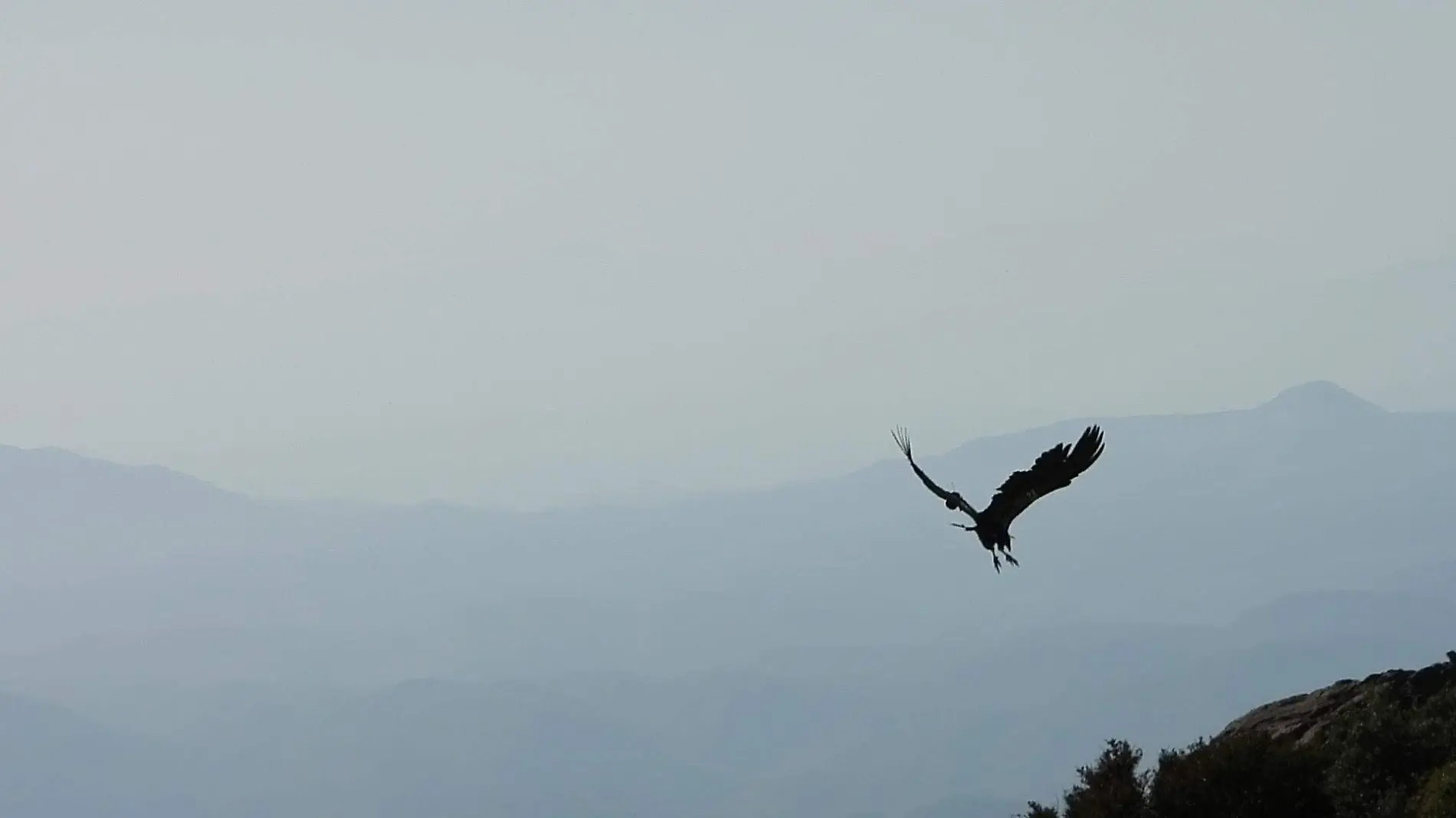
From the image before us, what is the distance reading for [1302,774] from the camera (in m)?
29.0

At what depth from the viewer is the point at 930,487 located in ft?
64.1

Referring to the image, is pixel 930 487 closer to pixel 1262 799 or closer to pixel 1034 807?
pixel 1262 799

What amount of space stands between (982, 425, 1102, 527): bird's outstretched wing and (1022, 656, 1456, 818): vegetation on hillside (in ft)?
34.0

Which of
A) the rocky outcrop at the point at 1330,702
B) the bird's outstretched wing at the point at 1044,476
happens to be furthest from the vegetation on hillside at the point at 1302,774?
the bird's outstretched wing at the point at 1044,476

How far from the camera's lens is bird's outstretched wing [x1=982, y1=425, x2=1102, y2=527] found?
1975cm

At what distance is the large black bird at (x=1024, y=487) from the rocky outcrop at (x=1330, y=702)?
14340 mm

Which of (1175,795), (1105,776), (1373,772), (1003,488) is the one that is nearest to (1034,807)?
(1105,776)

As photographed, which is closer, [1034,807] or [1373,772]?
[1373,772]

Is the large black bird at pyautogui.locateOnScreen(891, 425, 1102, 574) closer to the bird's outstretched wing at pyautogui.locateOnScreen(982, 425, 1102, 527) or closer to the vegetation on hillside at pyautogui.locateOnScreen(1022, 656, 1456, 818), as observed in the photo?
the bird's outstretched wing at pyautogui.locateOnScreen(982, 425, 1102, 527)

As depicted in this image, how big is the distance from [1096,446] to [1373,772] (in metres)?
12.3

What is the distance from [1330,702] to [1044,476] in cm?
2024

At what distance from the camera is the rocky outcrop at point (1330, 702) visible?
33062 mm

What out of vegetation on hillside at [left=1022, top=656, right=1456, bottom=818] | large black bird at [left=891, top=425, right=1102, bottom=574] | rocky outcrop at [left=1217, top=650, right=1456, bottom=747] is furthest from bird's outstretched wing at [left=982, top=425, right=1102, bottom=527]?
rocky outcrop at [left=1217, top=650, right=1456, bottom=747]

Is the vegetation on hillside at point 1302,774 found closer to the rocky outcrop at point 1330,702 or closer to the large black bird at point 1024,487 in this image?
the rocky outcrop at point 1330,702
